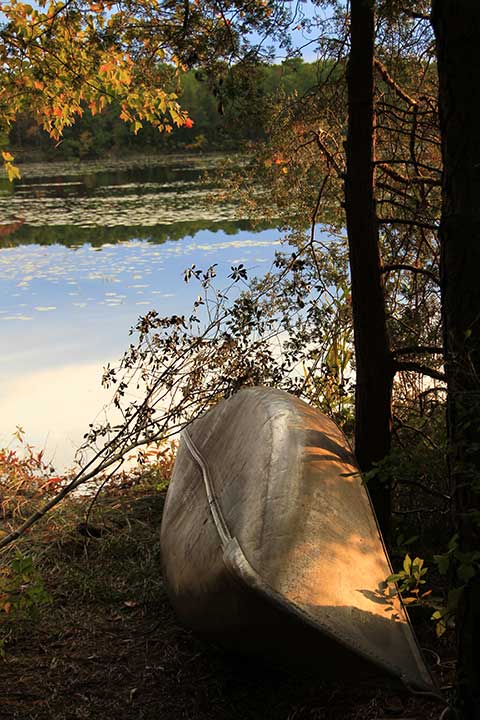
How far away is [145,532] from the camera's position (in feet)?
15.6

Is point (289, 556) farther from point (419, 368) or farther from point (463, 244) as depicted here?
point (419, 368)

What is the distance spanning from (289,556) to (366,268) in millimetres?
1576

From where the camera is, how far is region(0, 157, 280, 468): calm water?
812cm

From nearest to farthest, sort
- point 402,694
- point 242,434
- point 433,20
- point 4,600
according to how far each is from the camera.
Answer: point 433,20 → point 402,694 → point 4,600 → point 242,434

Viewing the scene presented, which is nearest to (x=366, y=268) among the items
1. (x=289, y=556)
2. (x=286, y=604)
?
(x=289, y=556)

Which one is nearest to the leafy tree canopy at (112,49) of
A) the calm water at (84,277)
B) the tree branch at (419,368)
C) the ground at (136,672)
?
the calm water at (84,277)

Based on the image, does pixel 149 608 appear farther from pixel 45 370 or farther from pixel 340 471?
pixel 45 370

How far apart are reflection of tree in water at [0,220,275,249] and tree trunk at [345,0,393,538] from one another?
36.3 feet

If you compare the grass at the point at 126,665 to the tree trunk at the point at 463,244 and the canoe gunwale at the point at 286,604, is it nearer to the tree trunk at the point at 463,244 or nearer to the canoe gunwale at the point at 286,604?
the canoe gunwale at the point at 286,604

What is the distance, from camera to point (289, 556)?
8.65ft

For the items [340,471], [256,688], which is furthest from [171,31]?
[256,688]

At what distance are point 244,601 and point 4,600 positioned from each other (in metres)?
1.22

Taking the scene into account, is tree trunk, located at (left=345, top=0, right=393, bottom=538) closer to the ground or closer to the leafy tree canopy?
the leafy tree canopy

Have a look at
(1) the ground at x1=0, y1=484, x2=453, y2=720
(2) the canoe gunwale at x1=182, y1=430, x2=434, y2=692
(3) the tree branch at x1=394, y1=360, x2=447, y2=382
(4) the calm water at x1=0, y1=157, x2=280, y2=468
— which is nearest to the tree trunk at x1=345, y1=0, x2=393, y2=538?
(3) the tree branch at x1=394, y1=360, x2=447, y2=382
